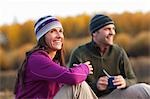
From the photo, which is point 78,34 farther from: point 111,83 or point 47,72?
point 47,72

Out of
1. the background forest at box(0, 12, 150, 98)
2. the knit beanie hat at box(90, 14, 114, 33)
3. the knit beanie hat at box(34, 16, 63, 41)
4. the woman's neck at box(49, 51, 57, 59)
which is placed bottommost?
the background forest at box(0, 12, 150, 98)

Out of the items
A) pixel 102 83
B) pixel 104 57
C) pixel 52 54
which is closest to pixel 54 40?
pixel 52 54

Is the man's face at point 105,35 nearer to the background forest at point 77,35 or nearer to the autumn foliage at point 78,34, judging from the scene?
the background forest at point 77,35

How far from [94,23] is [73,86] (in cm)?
99

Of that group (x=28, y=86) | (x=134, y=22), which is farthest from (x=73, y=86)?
(x=134, y=22)

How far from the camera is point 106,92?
418 cm

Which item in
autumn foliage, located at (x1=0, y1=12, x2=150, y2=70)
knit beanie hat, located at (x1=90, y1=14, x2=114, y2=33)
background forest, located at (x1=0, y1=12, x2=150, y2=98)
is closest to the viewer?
knit beanie hat, located at (x1=90, y1=14, x2=114, y2=33)

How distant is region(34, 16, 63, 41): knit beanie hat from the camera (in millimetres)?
3764

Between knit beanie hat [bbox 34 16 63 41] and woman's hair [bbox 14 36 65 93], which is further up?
knit beanie hat [bbox 34 16 63 41]

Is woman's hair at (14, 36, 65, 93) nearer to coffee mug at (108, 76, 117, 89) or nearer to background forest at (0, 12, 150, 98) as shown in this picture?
coffee mug at (108, 76, 117, 89)

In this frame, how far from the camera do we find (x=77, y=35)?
18.3 m

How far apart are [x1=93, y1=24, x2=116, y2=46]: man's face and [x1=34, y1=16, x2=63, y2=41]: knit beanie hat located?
625 mm

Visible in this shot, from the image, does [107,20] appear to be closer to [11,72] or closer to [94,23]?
[94,23]

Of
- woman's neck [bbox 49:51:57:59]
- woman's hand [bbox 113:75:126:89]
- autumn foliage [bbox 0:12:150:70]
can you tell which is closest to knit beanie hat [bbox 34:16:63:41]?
woman's neck [bbox 49:51:57:59]
